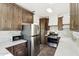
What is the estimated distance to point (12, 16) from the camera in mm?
2328

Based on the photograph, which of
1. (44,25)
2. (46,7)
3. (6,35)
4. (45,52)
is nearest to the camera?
(46,7)

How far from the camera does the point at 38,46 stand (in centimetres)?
286

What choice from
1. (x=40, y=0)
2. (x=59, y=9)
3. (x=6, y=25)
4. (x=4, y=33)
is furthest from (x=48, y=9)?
(x=4, y=33)

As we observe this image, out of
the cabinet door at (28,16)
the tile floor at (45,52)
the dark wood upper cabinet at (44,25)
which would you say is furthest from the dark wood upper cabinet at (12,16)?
the tile floor at (45,52)

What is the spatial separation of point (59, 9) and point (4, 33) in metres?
1.24

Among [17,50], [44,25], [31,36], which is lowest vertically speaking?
[17,50]

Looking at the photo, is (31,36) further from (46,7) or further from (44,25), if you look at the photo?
(46,7)

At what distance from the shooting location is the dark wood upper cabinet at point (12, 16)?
6.48ft

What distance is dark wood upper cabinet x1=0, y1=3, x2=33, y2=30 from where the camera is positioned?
6.48ft

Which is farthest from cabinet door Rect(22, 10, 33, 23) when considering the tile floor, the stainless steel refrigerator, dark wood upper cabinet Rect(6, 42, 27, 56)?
the tile floor

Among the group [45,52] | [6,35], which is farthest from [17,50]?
[45,52]

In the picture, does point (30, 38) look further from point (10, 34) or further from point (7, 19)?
point (7, 19)

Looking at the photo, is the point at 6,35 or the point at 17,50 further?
the point at 6,35

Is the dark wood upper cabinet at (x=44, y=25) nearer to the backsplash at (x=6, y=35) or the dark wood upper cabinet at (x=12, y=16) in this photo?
the dark wood upper cabinet at (x=12, y=16)
